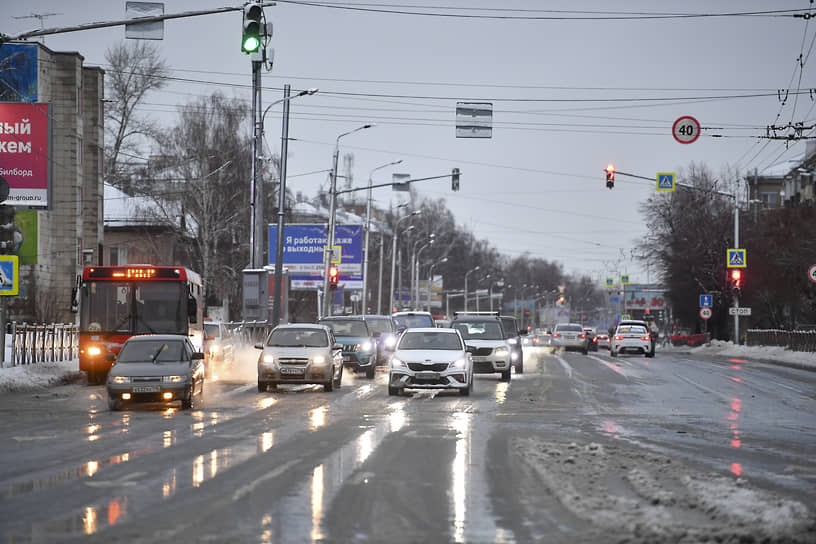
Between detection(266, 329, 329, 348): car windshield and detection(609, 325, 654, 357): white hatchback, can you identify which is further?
detection(609, 325, 654, 357): white hatchback

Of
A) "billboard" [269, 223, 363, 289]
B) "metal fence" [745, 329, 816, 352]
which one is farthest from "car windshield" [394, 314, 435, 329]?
"metal fence" [745, 329, 816, 352]

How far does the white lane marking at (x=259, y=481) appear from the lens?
404 inches

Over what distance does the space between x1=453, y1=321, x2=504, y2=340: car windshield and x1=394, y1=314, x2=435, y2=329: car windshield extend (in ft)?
38.6

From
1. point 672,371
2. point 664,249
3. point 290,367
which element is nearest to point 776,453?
point 290,367

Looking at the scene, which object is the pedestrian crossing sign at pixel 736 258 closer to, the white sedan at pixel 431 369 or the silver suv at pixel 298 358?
the white sedan at pixel 431 369

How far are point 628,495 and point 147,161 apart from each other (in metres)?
65.2

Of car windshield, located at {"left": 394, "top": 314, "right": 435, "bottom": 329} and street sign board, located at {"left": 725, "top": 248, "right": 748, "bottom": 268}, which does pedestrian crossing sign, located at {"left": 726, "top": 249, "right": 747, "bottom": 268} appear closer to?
street sign board, located at {"left": 725, "top": 248, "right": 748, "bottom": 268}

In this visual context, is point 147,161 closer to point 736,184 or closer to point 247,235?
point 247,235

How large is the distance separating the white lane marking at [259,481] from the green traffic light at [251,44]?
770cm

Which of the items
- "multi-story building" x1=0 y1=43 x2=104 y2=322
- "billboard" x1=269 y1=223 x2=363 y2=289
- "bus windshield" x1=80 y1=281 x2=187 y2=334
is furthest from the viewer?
"billboard" x1=269 y1=223 x2=363 y2=289

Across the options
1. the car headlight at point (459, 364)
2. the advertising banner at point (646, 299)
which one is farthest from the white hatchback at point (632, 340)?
the advertising banner at point (646, 299)

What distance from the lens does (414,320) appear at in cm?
4544

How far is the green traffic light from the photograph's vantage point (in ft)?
59.5

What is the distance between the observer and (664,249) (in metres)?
85.7
